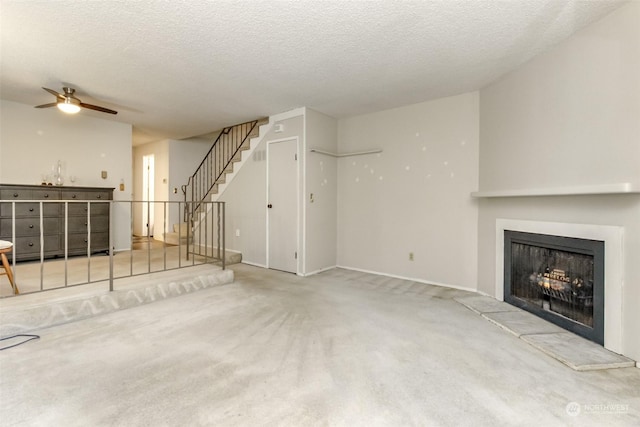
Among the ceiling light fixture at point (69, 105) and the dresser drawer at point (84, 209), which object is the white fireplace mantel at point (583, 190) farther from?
the dresser drawer at point (84, 209)

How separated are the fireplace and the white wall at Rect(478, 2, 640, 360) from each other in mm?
180

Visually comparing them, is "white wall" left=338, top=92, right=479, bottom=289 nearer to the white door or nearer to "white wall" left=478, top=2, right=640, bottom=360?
"white wall" left=478, top=2, right=640, bottom=360

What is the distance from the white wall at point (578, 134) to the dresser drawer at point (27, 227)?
620 cm

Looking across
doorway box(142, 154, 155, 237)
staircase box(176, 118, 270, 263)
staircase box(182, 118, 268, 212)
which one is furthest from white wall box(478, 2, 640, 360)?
doorway box(142, 154, 155, 237)

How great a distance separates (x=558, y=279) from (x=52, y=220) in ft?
21.4

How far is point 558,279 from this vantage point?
8.88 feet

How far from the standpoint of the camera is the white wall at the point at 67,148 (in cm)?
437

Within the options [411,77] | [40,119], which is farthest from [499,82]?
[40,119]

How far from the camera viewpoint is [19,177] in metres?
4.45

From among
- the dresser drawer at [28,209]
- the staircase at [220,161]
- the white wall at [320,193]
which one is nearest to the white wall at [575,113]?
the white wall at [320,193]

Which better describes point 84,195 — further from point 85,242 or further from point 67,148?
point 67,148

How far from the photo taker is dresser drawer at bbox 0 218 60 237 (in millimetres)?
3982

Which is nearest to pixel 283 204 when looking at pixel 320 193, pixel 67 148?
pixel 320 193

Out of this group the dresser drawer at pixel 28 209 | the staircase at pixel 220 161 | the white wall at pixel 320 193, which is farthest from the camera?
the staircase at pixel 220 161
